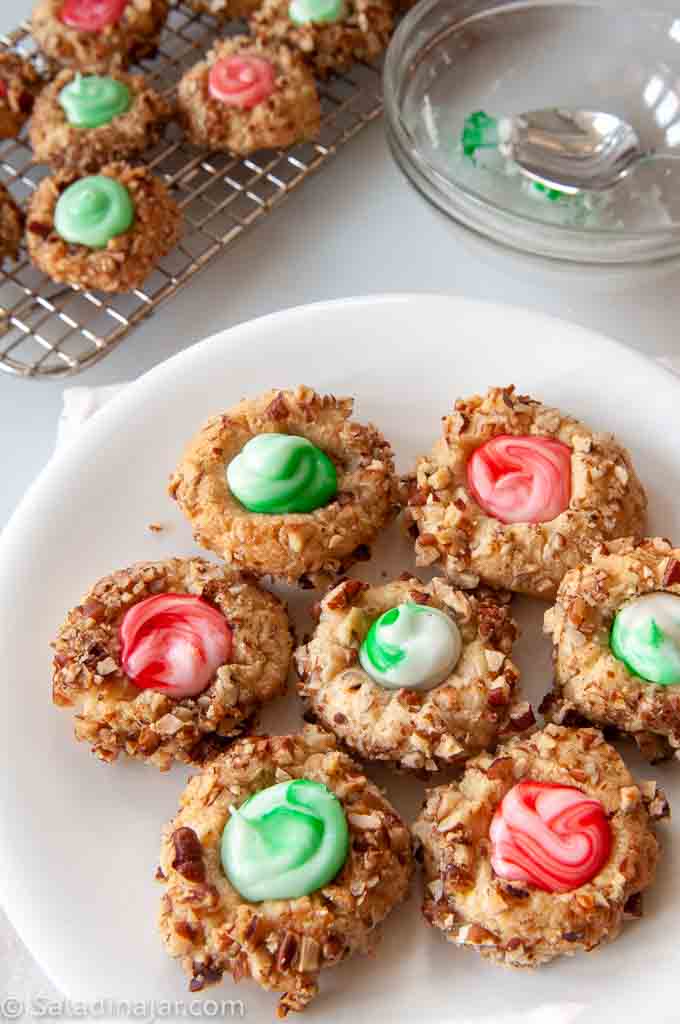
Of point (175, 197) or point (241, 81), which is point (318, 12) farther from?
point (175, 197)

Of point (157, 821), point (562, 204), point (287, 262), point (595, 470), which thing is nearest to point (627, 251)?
point (562, 204)

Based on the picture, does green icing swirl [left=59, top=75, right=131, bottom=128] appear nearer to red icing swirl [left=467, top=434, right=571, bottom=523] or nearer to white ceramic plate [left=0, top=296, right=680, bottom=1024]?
white ceramic plate [left=0, top=296, right=680, bottom=1024]

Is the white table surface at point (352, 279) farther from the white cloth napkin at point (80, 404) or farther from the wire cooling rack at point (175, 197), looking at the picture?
the white cloth napkin at point (80, 404)

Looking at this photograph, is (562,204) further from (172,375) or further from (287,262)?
(172,375)

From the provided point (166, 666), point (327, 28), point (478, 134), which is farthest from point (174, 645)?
point (327, 28)

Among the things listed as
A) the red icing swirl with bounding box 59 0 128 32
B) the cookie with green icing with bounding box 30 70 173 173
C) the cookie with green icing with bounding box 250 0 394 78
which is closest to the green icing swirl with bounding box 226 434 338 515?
the cookie with green icing with bounding box 30 70 173 173
